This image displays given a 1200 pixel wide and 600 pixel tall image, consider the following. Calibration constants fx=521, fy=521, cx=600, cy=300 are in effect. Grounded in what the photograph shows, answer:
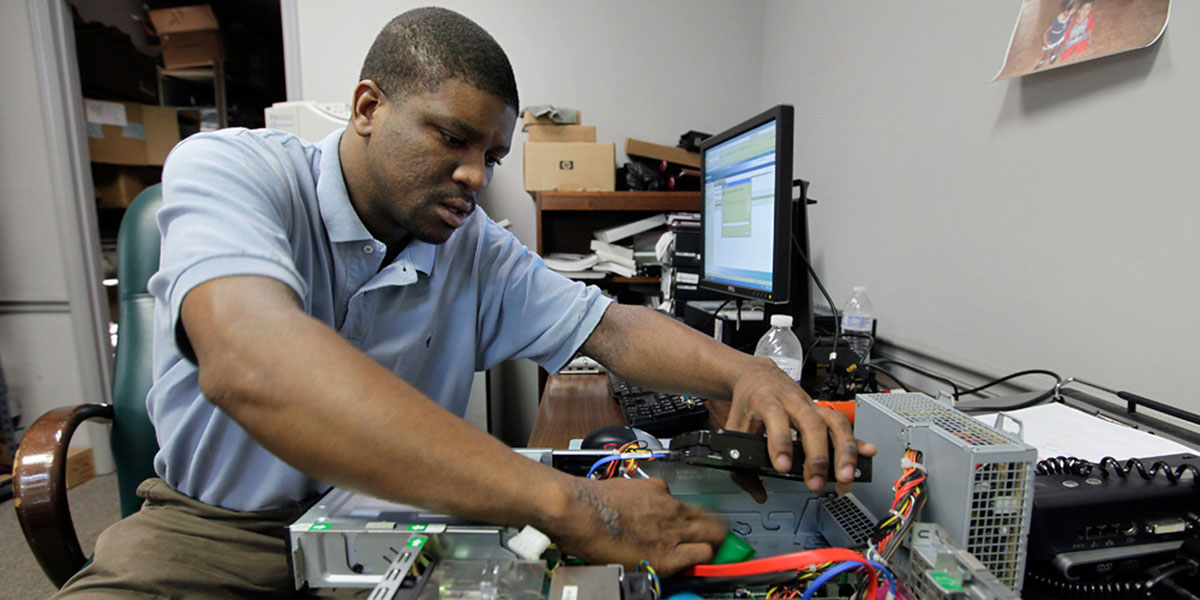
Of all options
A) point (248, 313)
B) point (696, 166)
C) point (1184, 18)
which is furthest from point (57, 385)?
point (1184, 18)

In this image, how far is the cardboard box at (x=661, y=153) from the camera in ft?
6.71

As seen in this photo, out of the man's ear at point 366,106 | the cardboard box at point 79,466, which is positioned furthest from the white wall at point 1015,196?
the cardboard box at point 79,466

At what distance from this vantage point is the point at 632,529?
1.43 ft

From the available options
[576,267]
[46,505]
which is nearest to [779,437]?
[46,505]

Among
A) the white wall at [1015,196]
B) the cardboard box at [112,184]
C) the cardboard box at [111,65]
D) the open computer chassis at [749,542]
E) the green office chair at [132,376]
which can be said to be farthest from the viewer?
the cardboard box at [112,184]

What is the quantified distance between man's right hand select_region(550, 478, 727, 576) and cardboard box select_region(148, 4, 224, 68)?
3.56m

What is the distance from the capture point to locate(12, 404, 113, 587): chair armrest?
0.80 meters

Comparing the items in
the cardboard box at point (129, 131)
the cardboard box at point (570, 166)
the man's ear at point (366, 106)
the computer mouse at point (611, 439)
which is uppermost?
the cardboard box at point (129, 131)

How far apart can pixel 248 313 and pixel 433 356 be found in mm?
496

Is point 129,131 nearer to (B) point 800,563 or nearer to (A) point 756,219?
(A) point 756,219

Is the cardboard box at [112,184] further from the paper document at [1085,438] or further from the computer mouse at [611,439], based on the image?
the paper document at [1085,438]

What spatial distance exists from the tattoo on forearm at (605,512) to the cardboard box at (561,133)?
1.73 meters

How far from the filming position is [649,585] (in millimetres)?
352

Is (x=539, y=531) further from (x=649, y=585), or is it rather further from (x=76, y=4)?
(x=76, y=4)
